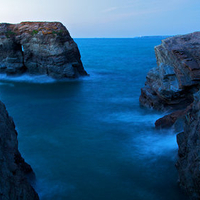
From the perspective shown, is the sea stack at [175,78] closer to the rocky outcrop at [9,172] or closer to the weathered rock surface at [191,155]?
the weathered rock surface at [191,155]

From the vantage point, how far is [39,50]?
95.7ft

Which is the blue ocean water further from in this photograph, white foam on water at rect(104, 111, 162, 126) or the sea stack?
the sea stack

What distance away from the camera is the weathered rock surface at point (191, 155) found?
762 centimetres

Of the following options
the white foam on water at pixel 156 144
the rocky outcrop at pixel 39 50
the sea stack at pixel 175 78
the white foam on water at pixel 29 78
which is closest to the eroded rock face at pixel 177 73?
the sea stack at pixel 175 78

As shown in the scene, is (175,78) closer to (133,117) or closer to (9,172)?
(133,117)

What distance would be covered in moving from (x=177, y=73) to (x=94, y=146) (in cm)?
677

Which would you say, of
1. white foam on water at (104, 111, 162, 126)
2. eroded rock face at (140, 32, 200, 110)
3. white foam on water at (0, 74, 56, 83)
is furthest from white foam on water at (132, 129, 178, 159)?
white foam on water at (0, 74, 56, 83)

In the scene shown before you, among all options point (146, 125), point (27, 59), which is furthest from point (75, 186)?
point (27, 59)

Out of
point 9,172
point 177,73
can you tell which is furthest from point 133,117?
point 9,172

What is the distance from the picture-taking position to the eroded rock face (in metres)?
14.0

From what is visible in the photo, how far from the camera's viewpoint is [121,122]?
52.6 feet

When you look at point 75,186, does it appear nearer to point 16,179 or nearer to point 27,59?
point 16,179

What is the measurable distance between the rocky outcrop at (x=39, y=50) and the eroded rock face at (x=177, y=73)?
14.4 metres

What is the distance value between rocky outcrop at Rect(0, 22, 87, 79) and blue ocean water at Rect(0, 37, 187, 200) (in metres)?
5.64
